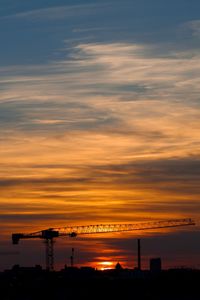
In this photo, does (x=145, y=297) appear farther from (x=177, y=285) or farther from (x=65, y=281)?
(x=65, y=281)

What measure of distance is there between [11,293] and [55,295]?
32.9ft

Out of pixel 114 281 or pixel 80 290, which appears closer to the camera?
pixel 80 290

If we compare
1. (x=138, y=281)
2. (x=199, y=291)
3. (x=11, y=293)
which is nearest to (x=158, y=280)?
(x=138, y=281)

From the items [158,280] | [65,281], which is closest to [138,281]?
[158,280]

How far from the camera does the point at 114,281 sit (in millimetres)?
155875

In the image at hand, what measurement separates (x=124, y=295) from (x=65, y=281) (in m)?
18.1

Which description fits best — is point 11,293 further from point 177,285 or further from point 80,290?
point 177,285

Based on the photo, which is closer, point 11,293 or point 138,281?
point 11,293

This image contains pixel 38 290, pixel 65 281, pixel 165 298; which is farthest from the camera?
pixel 65 281

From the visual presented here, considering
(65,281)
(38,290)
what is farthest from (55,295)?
(65,281)

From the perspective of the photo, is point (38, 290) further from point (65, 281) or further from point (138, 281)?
point (138, 281)

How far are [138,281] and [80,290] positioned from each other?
1746 cm

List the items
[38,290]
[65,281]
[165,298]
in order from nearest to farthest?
[165,298]
[38,290]
[65,281]

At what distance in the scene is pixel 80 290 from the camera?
142500 millimetres
